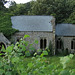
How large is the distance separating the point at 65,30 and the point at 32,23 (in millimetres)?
5573

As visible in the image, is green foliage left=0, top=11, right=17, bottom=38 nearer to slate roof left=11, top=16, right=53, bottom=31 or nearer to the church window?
slate roof left=11, top=16, right=53, bottom=31

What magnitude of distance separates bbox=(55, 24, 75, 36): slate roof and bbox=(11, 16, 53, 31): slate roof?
7.19ft

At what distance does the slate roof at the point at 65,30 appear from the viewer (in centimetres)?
2283

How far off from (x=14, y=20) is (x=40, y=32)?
5104 mm

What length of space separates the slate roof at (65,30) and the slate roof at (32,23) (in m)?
2.19

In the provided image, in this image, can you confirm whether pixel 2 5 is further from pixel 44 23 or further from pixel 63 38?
pixel 63 38

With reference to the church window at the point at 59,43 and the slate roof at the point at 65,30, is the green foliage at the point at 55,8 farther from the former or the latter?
the church window at the point at 59,43

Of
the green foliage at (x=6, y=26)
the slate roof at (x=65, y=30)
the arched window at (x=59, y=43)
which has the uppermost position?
the green foliage at (x=6, y=26)

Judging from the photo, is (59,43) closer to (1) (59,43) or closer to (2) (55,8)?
(1) (59,43)

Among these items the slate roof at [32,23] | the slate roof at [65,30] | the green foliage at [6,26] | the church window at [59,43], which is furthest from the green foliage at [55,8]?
the green foliage at [6,26]

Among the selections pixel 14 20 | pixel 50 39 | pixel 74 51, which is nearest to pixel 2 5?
pixel 14 20

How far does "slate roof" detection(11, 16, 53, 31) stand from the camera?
70.9 ft

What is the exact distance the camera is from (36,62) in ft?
9.33

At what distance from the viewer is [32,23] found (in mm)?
22672
